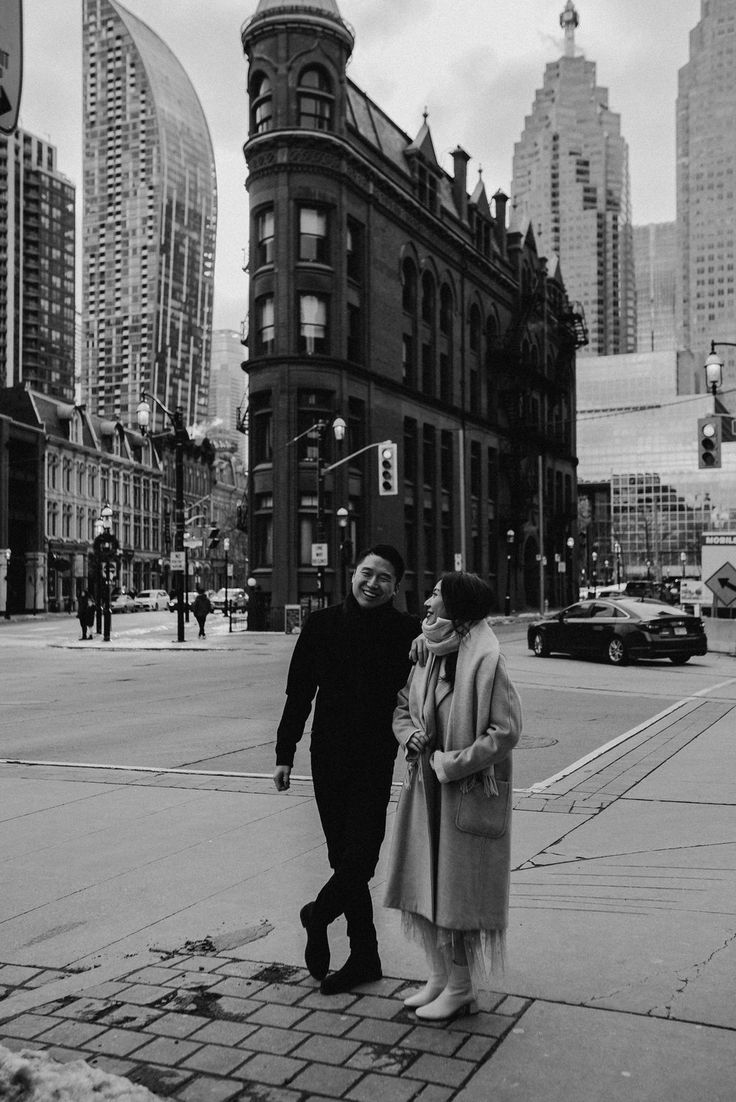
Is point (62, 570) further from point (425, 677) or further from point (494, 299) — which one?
point (425, 677)

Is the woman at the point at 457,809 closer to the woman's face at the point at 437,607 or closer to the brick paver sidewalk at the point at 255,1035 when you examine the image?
the woman's face at the point at 437,607

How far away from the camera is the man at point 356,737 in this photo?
15.2 ft

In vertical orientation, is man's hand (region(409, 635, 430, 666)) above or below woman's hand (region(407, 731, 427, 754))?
above

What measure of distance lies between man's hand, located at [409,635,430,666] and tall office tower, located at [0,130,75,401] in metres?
184

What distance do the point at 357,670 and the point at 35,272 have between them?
19742 centimetres

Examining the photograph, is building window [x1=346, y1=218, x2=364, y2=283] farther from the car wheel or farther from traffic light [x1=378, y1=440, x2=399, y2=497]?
the car wheel

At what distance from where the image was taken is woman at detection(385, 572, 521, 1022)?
4156 millimetres

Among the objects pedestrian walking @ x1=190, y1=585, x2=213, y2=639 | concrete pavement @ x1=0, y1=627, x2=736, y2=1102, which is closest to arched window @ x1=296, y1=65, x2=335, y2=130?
pedestrian walking @ x1=190, y1=585, x2=213, y2=639

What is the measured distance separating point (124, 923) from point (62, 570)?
290 ft

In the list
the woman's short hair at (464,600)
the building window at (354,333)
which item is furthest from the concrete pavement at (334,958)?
the building window at (354,333)

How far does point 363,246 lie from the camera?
49562 millimetres

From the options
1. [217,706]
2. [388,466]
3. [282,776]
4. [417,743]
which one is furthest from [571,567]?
[417,743]

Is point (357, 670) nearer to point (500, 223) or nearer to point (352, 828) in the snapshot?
point (352, 828)

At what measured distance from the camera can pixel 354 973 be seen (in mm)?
4543
